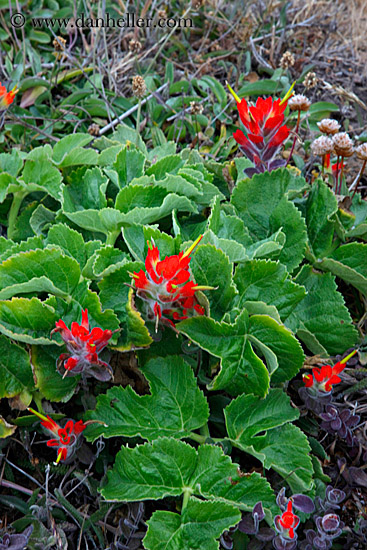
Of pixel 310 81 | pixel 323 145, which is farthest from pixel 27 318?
pixel 310 81

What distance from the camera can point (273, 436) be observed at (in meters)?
1.35

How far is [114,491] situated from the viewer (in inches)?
49.4

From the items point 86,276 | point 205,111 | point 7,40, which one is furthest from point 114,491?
point 7,40

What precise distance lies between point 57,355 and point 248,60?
2035 millimetres

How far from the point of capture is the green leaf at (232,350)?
1.31 metres

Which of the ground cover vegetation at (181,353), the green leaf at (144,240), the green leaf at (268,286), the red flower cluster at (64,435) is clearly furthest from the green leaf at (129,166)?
the red flower cluster at (64,435)

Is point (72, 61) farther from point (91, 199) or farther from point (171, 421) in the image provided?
→ point (171, 421)

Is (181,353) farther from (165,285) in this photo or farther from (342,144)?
(342,144)

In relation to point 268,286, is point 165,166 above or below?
above

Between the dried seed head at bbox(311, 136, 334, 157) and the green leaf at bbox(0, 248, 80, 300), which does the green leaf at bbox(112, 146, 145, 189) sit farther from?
the dried seed head at bbox(311, 136, 334, 157)

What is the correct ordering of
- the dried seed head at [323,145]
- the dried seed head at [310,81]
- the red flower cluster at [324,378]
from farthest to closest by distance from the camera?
the dried seed head at [310,81] → the dried seed head at [323,145] → the red flower cluster at [324,378]

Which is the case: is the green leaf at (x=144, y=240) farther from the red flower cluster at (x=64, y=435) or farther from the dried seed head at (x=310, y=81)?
the dried seed head at (x=310, y=81)

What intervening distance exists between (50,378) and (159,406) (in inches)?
11.1

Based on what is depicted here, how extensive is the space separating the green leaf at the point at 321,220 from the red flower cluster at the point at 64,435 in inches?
34.3
